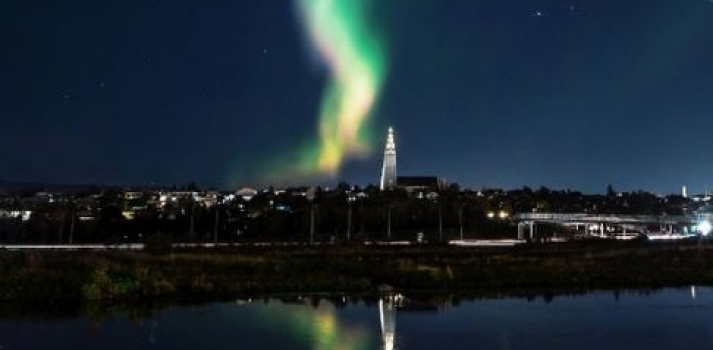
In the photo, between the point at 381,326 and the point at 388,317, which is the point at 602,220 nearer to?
the point at 388,317

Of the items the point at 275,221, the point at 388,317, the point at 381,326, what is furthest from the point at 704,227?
the point at 381,326

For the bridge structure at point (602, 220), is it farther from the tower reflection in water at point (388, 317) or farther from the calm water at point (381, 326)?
the calm water at point (381, 326)

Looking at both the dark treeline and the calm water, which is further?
the dark treeline

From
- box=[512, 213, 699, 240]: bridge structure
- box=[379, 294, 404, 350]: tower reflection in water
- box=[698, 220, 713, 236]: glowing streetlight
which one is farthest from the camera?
box=[512, 213, 699, 240]: bridge structure

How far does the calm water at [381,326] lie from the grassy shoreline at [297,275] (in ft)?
11.9

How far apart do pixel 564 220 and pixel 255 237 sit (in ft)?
207

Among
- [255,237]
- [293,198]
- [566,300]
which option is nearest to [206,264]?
[566,300]

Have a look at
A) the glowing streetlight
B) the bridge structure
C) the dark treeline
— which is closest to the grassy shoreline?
the dark treeline

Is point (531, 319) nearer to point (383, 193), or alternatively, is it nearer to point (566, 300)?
point (566, 300)

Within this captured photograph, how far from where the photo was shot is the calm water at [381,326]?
82.8ft

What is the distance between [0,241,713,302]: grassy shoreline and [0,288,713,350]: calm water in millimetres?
3641

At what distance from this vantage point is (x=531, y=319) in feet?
101

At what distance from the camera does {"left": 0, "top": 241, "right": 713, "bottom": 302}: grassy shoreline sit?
35.7m

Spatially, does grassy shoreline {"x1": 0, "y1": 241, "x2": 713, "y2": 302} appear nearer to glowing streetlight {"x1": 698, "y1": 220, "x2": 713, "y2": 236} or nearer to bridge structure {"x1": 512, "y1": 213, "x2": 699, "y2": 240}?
bridge structure {"x1": 512, "y1": 213, "x2": 699, "y2": 240}
